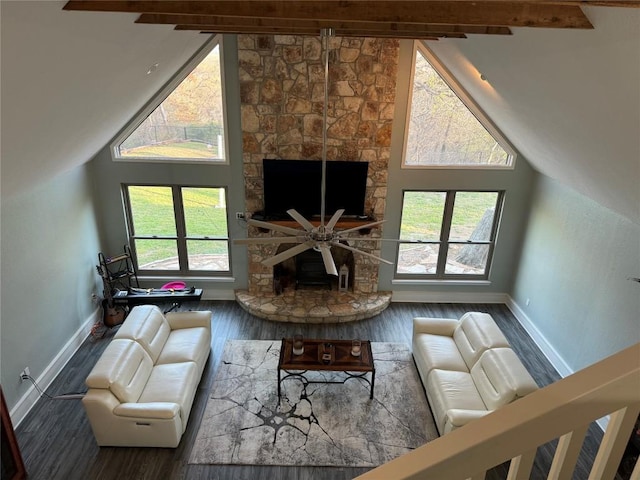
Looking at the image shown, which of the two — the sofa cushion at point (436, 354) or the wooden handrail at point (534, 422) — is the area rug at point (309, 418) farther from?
the wooden handrail at point (534, 422)

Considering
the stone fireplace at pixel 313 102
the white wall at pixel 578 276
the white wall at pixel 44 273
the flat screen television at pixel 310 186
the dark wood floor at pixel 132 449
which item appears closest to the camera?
the dark wood floor at pixel 132 449

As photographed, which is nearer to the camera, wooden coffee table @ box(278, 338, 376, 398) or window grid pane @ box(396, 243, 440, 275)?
wooden coffee table @ box(278, 338, 376, 398)

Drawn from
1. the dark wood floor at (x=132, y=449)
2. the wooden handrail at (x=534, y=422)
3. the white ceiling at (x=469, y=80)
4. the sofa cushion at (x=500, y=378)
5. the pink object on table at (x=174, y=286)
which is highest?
the white ceiling at (x=469, y=80)

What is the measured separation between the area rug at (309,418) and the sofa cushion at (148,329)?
0.93 m

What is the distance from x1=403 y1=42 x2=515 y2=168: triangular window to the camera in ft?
21.1

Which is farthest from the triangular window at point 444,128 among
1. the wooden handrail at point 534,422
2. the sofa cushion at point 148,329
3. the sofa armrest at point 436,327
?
the wooden handrail at point 534,422

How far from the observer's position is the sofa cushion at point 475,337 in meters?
5.27

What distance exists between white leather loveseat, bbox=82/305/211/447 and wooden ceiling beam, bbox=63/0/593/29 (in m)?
3.67

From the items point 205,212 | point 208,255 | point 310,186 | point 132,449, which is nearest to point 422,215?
point 310,186

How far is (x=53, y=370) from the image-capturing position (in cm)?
570

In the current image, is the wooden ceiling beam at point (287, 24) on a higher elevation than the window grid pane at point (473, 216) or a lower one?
higher

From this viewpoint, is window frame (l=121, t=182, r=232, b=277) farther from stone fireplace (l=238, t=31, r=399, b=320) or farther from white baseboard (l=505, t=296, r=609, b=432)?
white baseboard (l=505, t=296, r=609, b=432)

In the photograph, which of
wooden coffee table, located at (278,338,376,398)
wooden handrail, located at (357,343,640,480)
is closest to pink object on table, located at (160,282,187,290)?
wooden coffee table, located at (278,338,376,398)

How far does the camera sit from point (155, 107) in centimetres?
652
